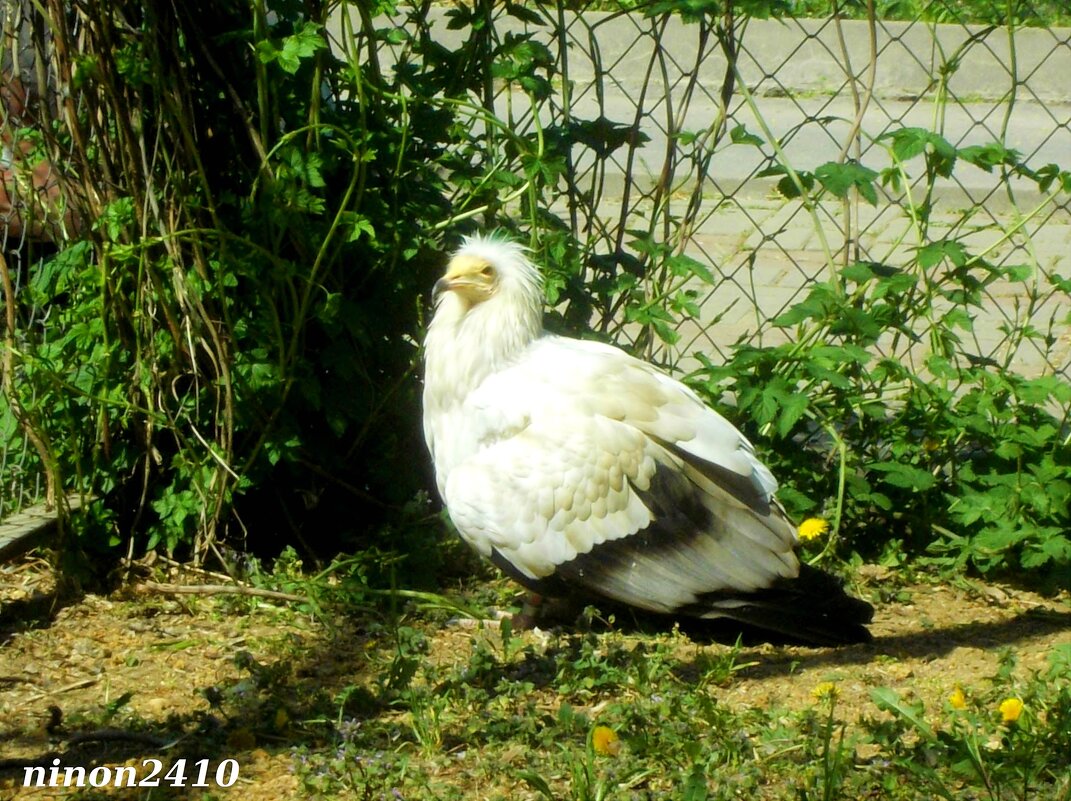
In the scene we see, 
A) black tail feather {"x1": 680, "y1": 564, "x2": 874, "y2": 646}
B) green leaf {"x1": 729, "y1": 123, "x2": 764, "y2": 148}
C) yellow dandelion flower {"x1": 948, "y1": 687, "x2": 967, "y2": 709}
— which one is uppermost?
green leaf {"x1": 729, "y1": 123, "x2": 764, "y2": 148}

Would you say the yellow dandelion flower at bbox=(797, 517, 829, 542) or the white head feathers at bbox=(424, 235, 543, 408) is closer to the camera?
the white head feathers at bbox=(424, 235, 543, 408)

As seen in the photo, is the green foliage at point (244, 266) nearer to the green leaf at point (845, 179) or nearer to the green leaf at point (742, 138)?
the green leaf at point (742, 138)

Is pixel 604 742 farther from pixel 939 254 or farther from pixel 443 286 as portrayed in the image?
pixel 939 254

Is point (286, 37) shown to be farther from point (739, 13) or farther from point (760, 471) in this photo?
point (760, 471)

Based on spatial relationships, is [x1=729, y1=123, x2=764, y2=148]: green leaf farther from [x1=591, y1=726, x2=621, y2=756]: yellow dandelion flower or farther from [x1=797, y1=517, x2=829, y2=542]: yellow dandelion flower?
[x1=591, y1=726, x2=621, y2=756]: yellow dandelion flower

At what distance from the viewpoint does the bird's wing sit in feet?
11.8

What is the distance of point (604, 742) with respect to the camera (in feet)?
9.64

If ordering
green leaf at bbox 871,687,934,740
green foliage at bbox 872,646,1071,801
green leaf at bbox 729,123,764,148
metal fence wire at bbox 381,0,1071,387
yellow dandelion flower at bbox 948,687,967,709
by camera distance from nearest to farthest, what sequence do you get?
green foliage at bbox 872,646,1071,801 < green leaf at bbox 871,687,934,740 < yellow dandelion flower at bbox 948,687,967,709 < green leaf at bbox 729,123,764,148 < metal fence wire at bbox 381,0,1071,387

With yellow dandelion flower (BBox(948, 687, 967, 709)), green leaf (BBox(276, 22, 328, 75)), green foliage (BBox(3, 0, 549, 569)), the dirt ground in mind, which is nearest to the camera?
the dirt ground

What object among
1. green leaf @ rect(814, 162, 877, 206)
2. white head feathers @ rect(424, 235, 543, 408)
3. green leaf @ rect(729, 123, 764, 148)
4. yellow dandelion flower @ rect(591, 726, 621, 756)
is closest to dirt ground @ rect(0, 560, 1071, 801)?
yellow dandelion flower @ rect(591, 726, 621, 756)

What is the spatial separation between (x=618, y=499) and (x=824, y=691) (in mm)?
746

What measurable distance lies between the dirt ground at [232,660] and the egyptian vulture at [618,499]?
213mm

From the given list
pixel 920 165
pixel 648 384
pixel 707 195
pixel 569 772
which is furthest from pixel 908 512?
pixel 707 195

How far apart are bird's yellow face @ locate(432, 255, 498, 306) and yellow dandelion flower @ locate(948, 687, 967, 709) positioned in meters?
1.63
